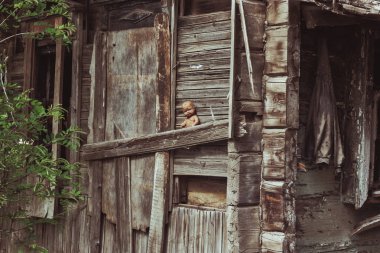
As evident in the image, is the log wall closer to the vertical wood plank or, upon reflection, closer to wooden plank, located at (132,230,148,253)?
wooden plank, located at (132,230,148,253)

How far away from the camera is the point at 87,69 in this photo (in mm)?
8641

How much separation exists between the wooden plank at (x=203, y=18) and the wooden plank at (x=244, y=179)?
154cm

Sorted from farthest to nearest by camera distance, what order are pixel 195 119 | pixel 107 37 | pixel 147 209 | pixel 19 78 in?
pixel 19 78, pixel 107 37, pixel 147 209, pixel 195 119

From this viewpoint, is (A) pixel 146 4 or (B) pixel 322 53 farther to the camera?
(A) pixel 146 4

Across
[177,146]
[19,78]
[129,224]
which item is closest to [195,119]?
[177,146]

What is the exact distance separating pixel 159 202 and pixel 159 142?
2.31 ft

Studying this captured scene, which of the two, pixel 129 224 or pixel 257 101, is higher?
pixel 257 101

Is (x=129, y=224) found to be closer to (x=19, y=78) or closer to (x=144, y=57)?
(x=144, y=57)

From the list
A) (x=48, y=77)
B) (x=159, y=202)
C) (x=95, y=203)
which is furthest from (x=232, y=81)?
(x=48, y=77)

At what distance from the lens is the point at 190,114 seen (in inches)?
279

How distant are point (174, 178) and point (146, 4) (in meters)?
2.27

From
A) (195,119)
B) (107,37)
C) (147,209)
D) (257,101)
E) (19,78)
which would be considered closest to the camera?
(257,101)

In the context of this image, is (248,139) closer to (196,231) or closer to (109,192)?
(196,231)

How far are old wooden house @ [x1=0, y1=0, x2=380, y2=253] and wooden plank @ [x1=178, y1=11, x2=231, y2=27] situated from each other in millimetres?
16
